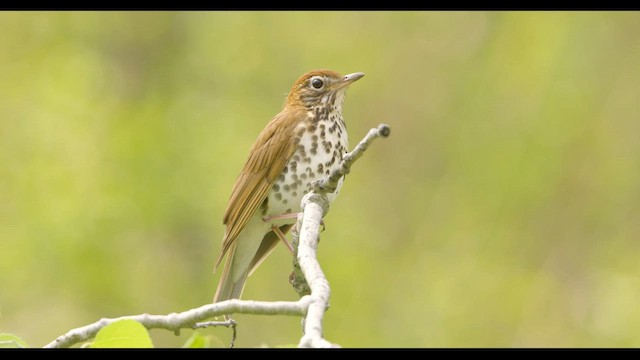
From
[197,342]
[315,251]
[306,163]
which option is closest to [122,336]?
[197,342]

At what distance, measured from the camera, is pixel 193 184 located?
11406mm

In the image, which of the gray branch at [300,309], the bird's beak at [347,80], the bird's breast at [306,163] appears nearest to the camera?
the gray branch at [300,309]

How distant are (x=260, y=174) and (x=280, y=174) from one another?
0.37 ft

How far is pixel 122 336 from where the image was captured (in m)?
2.57

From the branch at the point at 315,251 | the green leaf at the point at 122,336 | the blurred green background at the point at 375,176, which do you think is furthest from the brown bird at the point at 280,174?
the blurred green background at the point at 375,176

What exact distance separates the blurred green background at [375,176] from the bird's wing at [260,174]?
4079 millimetres

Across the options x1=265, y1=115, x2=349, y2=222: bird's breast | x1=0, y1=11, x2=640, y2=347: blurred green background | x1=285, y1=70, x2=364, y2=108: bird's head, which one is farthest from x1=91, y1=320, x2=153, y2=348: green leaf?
x1=0, y1=11, x2=640, y2=347: blurred green background

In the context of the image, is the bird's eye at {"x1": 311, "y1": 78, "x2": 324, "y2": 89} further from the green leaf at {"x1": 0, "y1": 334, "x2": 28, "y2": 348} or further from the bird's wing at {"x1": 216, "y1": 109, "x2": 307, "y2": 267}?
→ the green leaf at {"x1": 0, "y1": 334, "x2": 28, "y2": 348}

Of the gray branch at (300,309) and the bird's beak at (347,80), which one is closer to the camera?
the gray branch at (300,309)

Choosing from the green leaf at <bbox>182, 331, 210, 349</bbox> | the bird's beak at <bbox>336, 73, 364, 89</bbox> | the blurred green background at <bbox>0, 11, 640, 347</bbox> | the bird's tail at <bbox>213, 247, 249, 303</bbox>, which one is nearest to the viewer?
the green leaf at <bbox>182, 331, 210, 349</bbox>

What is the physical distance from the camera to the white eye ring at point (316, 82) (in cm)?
641

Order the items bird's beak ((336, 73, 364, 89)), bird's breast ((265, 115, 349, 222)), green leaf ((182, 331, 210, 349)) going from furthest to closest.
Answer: bird's beak ((336, 73, 364, 89)), bird's breast ((265, 115, 349, 222)), green leaf ((182, 331, 210, 349))

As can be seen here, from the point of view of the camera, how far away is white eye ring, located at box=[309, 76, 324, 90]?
21.0 ft

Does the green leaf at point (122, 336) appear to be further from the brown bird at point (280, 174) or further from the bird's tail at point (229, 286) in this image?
the bird's tail at point (229, 286)
